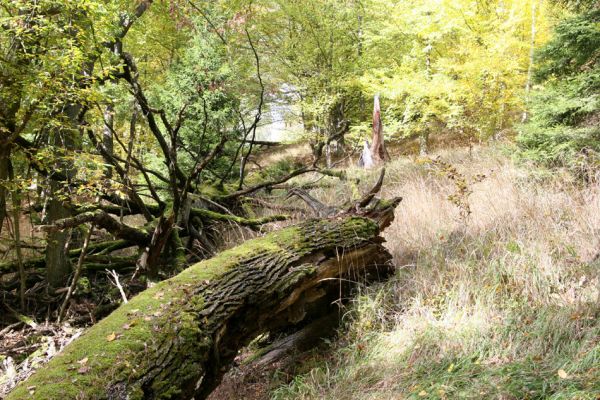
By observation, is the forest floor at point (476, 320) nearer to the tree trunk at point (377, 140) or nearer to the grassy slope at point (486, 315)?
the grassy slope at point (486, 315)

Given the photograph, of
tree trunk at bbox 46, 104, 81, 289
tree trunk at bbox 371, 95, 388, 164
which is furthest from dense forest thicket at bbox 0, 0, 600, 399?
tree trunk at bbox 371, 95, 388, 164

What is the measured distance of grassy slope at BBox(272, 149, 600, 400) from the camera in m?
2.25

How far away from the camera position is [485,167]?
6.20 m

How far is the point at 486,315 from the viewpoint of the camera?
2814 millimetres

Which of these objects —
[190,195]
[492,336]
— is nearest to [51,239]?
[190,195]

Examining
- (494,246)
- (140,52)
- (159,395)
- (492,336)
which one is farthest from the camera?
(140,52)

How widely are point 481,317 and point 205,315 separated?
1945mm

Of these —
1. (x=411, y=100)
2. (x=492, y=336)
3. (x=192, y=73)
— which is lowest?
(x=492, y=336)

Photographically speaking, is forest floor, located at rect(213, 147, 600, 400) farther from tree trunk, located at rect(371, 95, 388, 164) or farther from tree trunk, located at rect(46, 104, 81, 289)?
tree trunk, located at rect(371, 95, 388, 164)

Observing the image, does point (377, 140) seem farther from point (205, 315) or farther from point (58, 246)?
point (205, 315)

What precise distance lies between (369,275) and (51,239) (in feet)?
11.1

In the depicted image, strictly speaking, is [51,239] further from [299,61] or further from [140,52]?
[299,61]

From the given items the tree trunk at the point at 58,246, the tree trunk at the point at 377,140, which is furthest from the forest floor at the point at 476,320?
the tree trunk at the point at 377,140

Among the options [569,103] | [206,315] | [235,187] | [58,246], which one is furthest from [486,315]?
[235,187]
